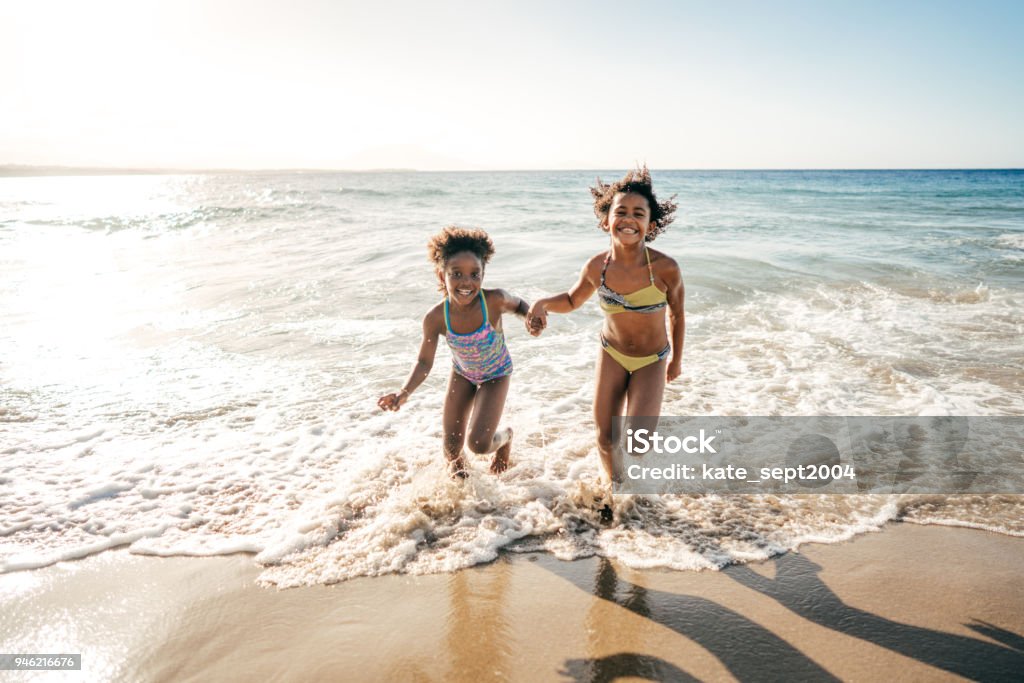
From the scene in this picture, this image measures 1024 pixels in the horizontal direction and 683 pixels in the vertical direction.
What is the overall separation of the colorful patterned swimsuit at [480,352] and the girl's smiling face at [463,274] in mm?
162

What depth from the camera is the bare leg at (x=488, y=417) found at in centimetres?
399

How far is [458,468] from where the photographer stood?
4.16 metres

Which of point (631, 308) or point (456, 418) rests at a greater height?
point (631, 308)

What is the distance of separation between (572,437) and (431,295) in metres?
5.94

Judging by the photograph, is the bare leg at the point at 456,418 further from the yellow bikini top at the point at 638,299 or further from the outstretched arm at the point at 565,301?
the yellow bikini top at the point at 638,299

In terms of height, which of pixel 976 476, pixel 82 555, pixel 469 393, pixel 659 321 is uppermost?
pixel 659 321

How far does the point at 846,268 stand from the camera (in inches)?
474

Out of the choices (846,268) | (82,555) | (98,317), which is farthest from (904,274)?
(98,317)

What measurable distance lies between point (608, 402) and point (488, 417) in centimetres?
84

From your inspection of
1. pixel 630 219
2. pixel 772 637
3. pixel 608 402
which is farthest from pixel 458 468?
pixel 772 637

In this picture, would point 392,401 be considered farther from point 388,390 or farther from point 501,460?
point 388,390

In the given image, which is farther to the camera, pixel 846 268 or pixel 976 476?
pixel 846 268

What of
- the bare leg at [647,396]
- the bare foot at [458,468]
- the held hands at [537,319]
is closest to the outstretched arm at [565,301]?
the held hands at [537,319]

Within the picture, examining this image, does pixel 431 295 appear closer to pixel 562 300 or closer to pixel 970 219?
pixel 562 300
